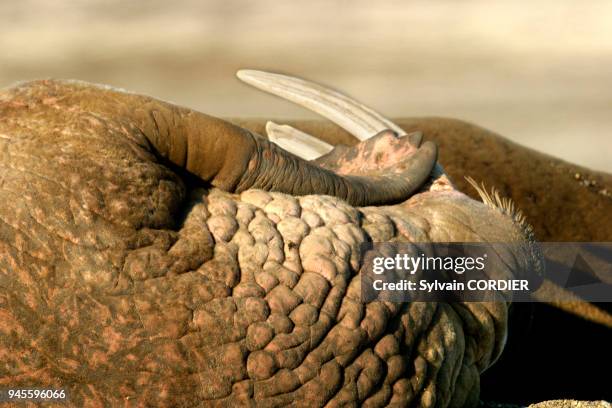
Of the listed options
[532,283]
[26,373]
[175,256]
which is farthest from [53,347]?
[532,283]

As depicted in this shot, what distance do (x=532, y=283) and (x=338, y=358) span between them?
119cm

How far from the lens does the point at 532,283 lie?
368 cm

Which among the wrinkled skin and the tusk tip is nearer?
the wrinkled skin

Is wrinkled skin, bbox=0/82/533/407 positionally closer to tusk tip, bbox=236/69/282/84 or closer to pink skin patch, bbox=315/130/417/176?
pink skin patch, bbox=315/130/417/176

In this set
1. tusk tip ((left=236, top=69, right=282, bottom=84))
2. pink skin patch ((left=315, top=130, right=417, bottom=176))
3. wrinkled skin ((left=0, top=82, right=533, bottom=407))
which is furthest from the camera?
tusk tip ((left=236, top=69, right=282, bottom=84))

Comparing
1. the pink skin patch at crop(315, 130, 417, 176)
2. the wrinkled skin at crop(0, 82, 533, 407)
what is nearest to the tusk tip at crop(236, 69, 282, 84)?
the pink skin patch at crop(315, 130, 417, 176)

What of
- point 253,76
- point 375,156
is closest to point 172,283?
point 375,156

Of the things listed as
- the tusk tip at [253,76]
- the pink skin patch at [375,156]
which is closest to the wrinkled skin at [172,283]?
the pink skin patch at [375,156]

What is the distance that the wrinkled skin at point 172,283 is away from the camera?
251 centimetres

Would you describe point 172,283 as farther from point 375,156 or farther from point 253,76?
point 253,76

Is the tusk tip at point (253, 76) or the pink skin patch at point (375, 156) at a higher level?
the tusk tip at point (253, 76)

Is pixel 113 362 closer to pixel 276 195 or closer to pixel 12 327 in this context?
pixel 12 327

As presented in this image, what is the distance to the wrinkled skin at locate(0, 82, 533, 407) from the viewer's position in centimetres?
251

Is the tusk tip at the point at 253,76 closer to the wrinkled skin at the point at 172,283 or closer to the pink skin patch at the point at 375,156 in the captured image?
the pink skin patch at the point at 375,156
